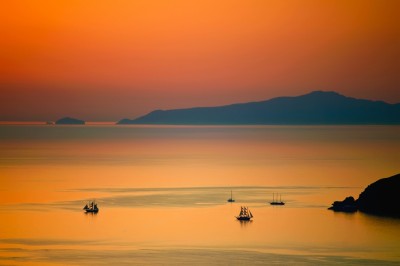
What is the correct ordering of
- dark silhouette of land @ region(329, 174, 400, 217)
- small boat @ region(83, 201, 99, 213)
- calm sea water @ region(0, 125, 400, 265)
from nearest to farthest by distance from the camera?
calm sea water @ region(0, 125, 400, 265), dark silhouette of land @ region(329, 174, 400, 217), small boat @ region(83, 201, 99, 213)

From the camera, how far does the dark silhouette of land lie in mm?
83312

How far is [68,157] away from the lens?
17275 cm

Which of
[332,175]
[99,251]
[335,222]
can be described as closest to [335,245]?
[335,222]

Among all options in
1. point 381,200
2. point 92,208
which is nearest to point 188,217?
point 92,208

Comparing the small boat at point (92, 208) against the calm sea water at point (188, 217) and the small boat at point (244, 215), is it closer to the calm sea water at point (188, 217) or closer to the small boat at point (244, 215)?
the calm sea water at point (188, 217)

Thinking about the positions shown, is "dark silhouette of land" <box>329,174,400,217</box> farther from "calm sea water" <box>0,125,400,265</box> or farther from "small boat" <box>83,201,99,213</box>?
"small boat" <box>83,201,99,213</box>

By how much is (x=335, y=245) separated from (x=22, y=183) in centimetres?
5428

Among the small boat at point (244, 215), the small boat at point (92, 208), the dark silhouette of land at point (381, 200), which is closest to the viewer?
the small boat at point (244, 215)

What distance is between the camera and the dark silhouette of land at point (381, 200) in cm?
8331

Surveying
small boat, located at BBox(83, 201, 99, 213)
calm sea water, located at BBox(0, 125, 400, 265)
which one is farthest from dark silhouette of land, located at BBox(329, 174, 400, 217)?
small boat, located at BBox(83, 201, 99, 213)

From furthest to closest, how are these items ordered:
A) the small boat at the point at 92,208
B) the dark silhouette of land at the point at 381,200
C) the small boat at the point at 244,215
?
the small boat at the point at 92,208
the dark silhouette of land at the point at 381,200
the small boat at the point at 244,215

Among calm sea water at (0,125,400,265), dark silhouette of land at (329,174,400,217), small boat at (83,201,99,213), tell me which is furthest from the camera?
small boat at (83,201,99,213)

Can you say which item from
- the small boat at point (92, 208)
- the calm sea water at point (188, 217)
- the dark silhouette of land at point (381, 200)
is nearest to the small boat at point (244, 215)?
the calm sea water at point (188, 217)

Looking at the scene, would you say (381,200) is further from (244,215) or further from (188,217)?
(188,217)
